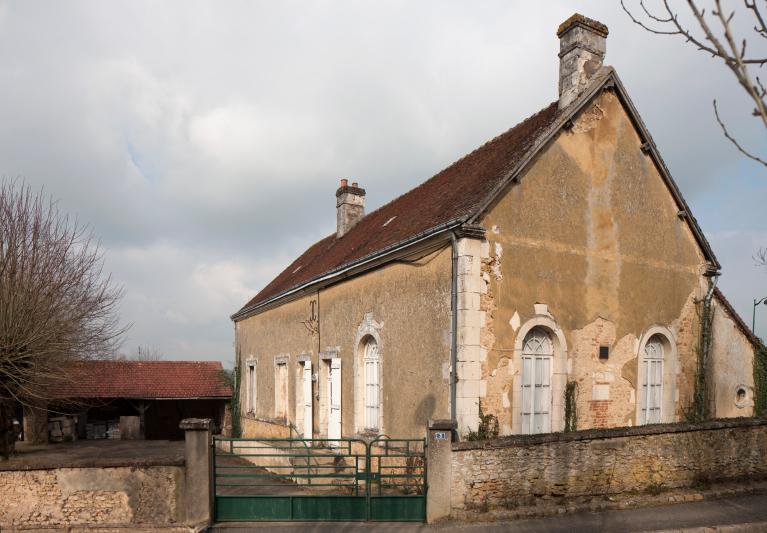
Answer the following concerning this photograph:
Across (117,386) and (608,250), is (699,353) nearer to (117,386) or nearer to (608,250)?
(608,250)

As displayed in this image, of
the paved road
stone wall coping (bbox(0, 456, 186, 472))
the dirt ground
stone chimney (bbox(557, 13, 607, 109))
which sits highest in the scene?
stone chimney (bbox(557, 13, 607, 109))

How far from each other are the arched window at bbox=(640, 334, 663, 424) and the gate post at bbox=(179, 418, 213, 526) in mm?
7865

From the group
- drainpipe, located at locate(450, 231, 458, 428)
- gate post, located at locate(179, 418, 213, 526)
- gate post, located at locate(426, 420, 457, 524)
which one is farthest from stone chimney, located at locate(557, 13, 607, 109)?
gate post, located at locate(179, 418, 213, 526)

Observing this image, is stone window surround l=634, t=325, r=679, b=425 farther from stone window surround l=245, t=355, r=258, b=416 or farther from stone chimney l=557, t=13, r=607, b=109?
stone window surround l=245, t=355, r=258, b=416

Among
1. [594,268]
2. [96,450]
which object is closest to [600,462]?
[594,268]

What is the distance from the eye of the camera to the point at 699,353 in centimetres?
1176

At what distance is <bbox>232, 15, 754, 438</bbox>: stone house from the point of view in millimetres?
9227

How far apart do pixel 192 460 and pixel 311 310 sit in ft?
23.2

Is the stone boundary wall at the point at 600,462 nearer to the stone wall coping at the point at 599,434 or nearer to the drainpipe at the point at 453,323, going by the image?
the stone wall coping at the point at 599,434

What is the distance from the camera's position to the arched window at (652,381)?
11016 mm

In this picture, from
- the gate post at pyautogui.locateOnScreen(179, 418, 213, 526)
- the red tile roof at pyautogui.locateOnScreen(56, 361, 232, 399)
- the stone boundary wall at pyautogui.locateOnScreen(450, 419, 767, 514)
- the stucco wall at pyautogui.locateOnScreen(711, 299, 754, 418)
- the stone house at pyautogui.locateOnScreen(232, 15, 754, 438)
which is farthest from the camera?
the red tile roof at pyautogui.locateOnScreen(56, 361, 232, 399)

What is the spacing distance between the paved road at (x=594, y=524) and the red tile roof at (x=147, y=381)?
15.1m

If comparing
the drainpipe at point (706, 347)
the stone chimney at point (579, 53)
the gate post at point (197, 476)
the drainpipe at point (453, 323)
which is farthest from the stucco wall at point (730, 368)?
the gate post at point (197, 476)

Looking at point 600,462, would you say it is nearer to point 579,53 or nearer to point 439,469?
point 439,469
